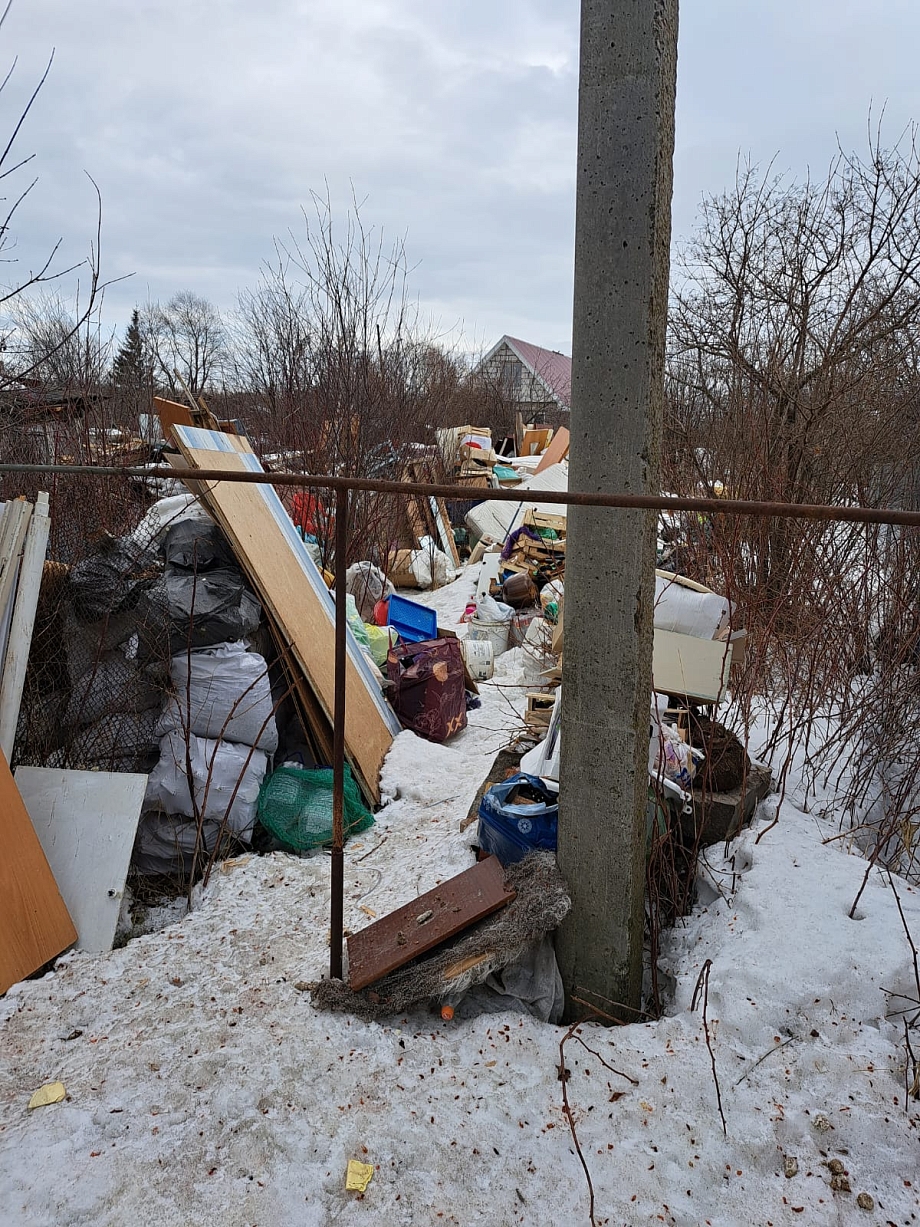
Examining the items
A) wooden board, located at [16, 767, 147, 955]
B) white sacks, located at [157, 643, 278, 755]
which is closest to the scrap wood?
wooden board, located at [16, 767, 147, 955]

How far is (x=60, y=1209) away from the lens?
1.61m

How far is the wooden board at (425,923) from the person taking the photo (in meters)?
2.24

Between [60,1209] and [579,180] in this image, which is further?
[579,180]

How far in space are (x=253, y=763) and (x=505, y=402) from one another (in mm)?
20282

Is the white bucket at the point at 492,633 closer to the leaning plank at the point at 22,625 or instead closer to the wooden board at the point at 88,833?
the wooden board at the point at 88,833

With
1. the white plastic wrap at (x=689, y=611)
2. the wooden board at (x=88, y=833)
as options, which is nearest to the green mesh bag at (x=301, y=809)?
the wooden board at (x=88, y=833)

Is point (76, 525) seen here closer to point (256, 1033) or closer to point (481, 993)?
point (256, 1033)

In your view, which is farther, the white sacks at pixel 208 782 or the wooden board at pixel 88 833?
the white sacks at pixel 208 782

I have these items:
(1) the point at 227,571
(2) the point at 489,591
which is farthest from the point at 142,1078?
(2) the point at 489,591

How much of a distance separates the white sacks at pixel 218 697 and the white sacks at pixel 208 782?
0.06 m

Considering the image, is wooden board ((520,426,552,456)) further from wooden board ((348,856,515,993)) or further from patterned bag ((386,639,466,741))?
wooden board ((348,856,515,993))

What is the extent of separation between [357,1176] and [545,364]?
2925 cm

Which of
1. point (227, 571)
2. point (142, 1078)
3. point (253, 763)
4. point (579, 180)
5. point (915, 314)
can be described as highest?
point (915, 314)

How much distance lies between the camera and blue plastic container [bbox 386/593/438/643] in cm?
640
